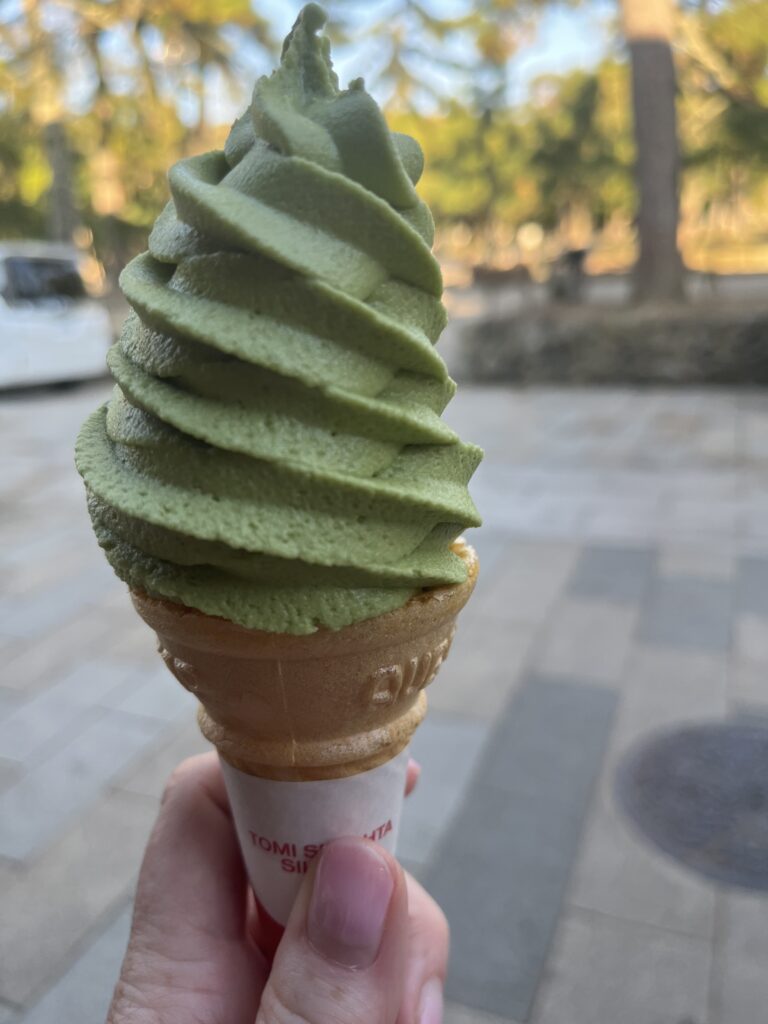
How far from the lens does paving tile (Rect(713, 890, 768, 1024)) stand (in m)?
2.33

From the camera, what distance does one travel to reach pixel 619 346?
11273mm

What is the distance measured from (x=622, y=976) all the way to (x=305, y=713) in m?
1.63

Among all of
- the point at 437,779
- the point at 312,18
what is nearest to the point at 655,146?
the point at 437,779

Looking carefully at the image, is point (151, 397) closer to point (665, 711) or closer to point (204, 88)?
point (665, 711)

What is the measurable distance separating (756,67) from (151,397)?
59.8 ft

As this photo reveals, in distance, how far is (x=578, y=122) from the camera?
16188 mm

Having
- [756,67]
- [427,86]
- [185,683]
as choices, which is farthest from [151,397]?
[427,86]

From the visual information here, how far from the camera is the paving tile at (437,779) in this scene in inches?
120

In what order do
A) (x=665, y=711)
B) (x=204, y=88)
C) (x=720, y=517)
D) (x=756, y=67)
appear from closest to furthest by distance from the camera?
(x=665, y=711) < (x=720, y=517) < (x=756, y=67) < (x=204, y=88)

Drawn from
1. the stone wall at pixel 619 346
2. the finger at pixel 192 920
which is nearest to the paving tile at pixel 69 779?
the finger at pixel 192 920

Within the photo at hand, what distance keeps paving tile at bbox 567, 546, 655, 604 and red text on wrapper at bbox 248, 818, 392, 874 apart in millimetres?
3435

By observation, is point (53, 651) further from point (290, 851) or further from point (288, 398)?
point (288, 398)

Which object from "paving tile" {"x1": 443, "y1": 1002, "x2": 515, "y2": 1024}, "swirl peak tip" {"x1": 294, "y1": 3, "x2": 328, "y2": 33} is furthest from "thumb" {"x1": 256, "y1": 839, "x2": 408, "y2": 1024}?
"swirl peak tip" {"x1": 294, "y1": 3, "x2": 328, "y2": 33}

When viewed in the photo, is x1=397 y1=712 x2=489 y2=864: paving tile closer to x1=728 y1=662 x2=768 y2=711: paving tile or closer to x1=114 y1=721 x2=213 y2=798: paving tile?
x1=114 y1=721 x2=213 y2=798: paving tile
